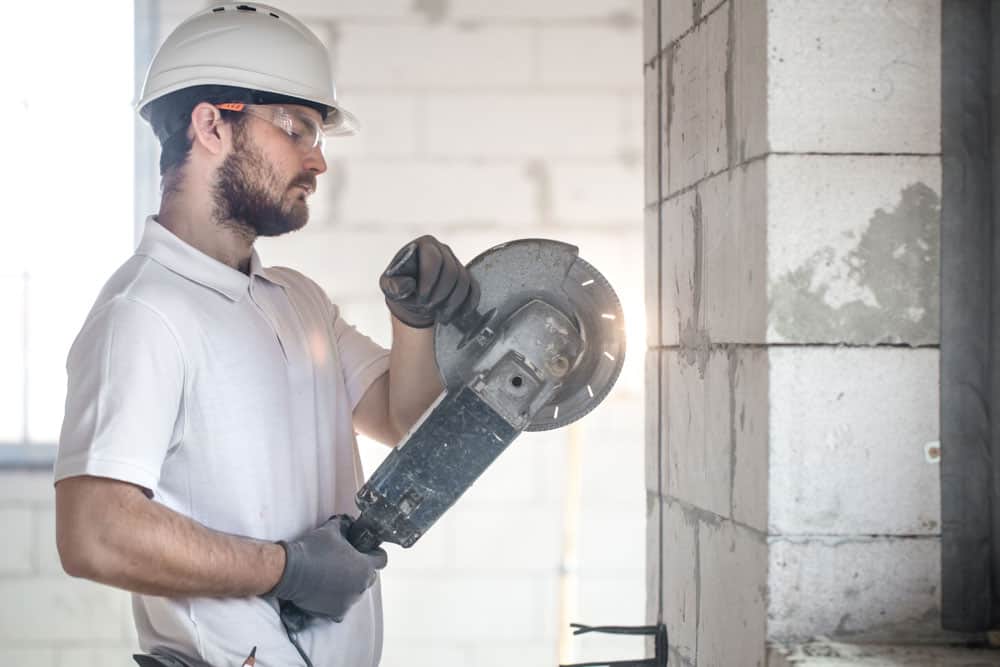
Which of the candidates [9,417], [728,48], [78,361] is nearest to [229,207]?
[78,361]

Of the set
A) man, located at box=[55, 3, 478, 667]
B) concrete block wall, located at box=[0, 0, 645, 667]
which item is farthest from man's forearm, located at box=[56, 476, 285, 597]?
concrete block wall, located at box=[0, 0, 645, 667]

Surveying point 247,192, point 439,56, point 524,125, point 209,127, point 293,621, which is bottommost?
point 293,621

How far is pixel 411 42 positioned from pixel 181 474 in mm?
2017

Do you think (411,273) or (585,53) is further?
(585,53)

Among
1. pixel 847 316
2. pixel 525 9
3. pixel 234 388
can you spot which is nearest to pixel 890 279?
pixel 847 316

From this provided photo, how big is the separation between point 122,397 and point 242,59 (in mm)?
603

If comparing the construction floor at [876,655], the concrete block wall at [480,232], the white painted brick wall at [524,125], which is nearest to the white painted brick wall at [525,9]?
the concrete block wall at [480,232]

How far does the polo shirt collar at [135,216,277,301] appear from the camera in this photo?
1.79 metres

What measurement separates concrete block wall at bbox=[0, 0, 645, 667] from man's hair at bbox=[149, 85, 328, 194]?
1438 mm

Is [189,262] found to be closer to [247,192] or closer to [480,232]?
[247,192]

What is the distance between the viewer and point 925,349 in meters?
1.38

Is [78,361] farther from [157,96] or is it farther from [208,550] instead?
[157,96]

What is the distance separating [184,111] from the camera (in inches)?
75.0

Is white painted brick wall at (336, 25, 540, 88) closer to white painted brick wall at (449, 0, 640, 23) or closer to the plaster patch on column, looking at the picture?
white painted brick wall at (449, 0, 640, 23)
